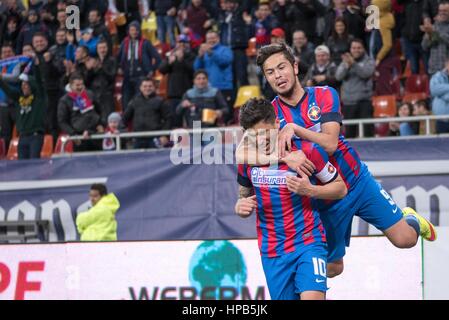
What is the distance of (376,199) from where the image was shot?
26.6 feet

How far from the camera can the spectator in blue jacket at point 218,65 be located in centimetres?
1603

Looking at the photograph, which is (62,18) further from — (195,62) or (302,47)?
(302,47)

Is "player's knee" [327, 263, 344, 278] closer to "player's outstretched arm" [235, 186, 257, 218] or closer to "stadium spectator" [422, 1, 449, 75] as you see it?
"player's outstretched arm" [235, 186, 257, 218]

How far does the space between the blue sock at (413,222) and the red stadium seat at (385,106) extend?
637cm

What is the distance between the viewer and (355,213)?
8117mm

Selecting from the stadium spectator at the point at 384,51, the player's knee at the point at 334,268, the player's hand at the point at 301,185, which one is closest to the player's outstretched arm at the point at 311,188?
the player's hand at the point at 301,185

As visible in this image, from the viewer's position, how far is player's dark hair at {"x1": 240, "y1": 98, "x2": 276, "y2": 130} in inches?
275

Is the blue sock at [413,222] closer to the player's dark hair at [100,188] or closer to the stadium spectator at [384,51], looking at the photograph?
the player's dark hair at [100,188]

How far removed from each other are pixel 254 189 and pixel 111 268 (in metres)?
3.68

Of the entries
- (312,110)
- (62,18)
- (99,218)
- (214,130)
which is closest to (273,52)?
(312,110)

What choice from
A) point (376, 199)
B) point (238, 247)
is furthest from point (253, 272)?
point (376, 199)

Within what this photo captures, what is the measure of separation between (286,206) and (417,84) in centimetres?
867
